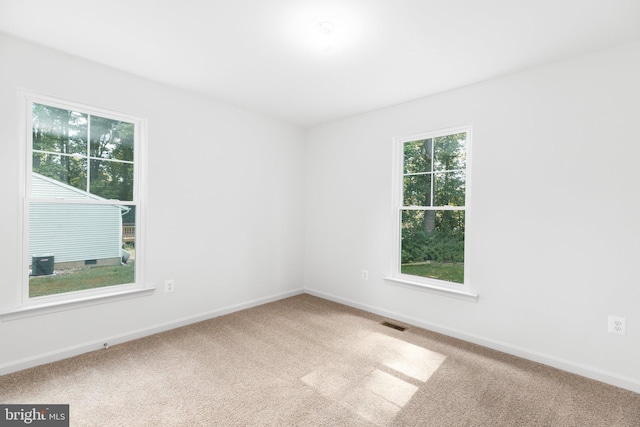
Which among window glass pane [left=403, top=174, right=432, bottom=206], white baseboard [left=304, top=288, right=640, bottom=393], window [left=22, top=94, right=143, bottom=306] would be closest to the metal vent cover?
white baseboard [left=304, top=288, right=640, bottom=393]

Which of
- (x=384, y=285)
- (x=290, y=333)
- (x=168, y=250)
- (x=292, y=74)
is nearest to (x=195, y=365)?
(x=290, y=333)

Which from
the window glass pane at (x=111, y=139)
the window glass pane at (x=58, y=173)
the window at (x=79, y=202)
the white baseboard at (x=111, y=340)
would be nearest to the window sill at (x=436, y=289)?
the white baseboard at (x=111, y=340)

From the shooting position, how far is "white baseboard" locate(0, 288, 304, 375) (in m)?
2.35

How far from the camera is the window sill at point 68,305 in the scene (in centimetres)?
232

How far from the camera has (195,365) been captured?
8.14 feet

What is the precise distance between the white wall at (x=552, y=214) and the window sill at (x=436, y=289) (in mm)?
67

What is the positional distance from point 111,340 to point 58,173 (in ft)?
5.09

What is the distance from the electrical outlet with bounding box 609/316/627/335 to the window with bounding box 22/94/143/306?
4.05 meters

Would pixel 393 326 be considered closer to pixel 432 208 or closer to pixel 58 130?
pixel 432 208

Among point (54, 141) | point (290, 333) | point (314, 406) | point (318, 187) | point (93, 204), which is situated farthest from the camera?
point (318, 187)

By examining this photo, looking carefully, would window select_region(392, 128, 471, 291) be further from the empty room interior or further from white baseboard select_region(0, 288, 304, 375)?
white baseboard select_region(0, 288, 304, 375)

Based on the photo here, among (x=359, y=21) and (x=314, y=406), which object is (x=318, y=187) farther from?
(x=314, y=406)

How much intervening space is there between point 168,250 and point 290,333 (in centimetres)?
154

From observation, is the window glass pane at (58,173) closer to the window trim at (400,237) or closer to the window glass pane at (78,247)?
the window glass pane at (78,247)
